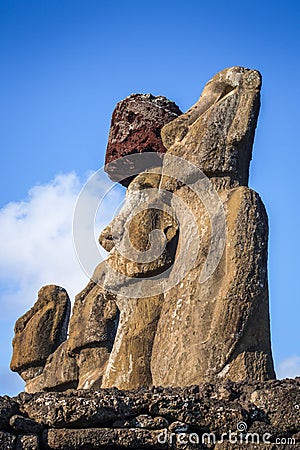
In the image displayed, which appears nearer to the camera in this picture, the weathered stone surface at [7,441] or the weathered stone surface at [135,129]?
the weathered stone surface at [7,441]

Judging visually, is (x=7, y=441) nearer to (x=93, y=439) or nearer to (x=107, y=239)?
(x=93, y=439)

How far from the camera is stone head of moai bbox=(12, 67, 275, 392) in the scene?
27.2 ft

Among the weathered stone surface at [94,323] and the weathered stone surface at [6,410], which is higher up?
the weathered stone surface at [94,323]

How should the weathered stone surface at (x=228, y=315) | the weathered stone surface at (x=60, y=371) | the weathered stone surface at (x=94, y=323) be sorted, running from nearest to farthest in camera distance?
1. the weathered stone surface at (x=228, y=315)
2. the weathered stone surface at (x=94, y=323)
3. the weathered stone surface at (x=60, y=371)

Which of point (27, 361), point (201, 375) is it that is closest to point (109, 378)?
point (201, 375)

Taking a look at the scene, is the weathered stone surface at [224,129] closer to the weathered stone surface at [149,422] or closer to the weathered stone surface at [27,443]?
the weathered stone surface at [149,422]

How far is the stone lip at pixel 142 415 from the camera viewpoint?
655 centimetres

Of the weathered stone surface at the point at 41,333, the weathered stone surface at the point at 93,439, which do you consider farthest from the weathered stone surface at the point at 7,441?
the weathered stone surface at the point at 41,333

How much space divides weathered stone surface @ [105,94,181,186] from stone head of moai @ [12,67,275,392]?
0.01 meters

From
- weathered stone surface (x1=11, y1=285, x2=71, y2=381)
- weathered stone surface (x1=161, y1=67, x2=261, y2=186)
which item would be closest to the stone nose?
weathered stone surface (x1=161, y1=67, x2=261, y2=186)

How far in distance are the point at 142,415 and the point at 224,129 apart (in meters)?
3.52

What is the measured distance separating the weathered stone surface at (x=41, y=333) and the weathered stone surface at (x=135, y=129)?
2727 mm

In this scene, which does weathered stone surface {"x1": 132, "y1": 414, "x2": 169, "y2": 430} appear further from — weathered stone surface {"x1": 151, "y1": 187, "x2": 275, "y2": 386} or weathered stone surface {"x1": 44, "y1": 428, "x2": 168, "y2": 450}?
weathered stone surface {"x1": 151, "y1": 187, "x2": 275, "y2": 386}

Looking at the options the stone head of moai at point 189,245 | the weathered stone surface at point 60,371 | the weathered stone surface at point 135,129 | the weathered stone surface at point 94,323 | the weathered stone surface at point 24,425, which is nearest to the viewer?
the weathered stone surface at point 24,425
